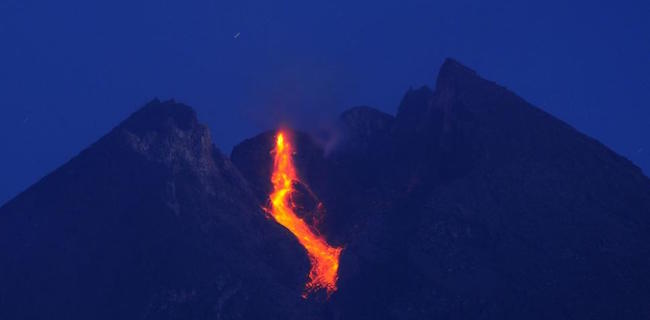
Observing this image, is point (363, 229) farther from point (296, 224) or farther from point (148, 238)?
point (148, 238)

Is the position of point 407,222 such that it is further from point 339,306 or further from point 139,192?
point 139,192

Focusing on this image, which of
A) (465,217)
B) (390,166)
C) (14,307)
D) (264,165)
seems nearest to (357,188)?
(390,166)

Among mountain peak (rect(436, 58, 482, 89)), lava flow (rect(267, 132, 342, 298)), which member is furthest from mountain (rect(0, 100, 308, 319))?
mountain peak (rect(436, 58, 482, 89))

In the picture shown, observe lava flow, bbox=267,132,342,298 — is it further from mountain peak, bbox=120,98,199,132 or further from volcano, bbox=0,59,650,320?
mountain peak, bbox=120,98,199,132

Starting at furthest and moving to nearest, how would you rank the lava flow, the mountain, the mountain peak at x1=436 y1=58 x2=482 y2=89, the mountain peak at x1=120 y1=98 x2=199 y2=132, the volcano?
the mountain peak at x1=436 y1=58 x2=482 y2=89, the mountain peak at x1=120 y1=98 x2=199 y2=132, the lava flow, the mountain, the volcano

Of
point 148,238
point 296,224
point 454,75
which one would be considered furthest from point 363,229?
point 454,75
